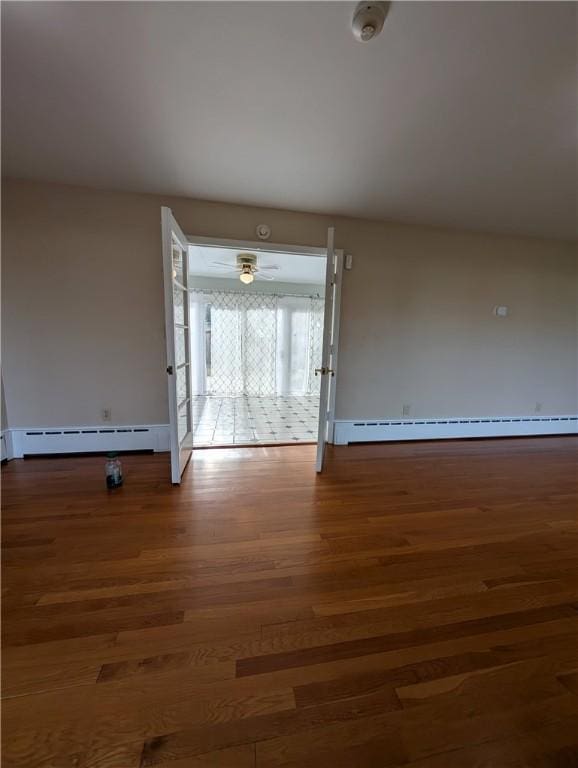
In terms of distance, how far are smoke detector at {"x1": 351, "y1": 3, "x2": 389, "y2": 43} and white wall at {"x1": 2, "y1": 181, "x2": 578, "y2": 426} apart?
1686mm

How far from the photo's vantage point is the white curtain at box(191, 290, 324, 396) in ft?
18.4

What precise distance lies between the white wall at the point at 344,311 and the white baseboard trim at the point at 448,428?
0.13m

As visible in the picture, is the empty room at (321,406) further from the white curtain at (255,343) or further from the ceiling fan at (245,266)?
the white curtain at (255,343)

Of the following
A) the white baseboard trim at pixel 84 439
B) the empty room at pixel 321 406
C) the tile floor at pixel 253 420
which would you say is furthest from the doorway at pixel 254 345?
the white baseboard trim at pixel 84 439

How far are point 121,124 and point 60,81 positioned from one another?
313mm

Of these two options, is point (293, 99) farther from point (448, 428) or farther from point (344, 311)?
point (448, 428)

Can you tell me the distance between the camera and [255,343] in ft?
19.1

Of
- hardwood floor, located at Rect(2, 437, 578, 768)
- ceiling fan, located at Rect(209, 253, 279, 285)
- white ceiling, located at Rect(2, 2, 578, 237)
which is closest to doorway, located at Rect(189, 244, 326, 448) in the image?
ceiling fan, located at Rect(209, 253, 279, 285)

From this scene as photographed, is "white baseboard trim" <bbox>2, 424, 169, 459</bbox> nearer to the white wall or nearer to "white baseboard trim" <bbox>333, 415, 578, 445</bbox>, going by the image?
the white wall

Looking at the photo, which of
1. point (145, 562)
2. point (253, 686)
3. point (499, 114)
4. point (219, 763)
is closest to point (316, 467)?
point (145, 562)

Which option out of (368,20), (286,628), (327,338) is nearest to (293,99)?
(368,20)

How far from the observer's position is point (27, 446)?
102 inches

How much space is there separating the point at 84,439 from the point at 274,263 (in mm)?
3412

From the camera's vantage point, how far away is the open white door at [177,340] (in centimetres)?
197
